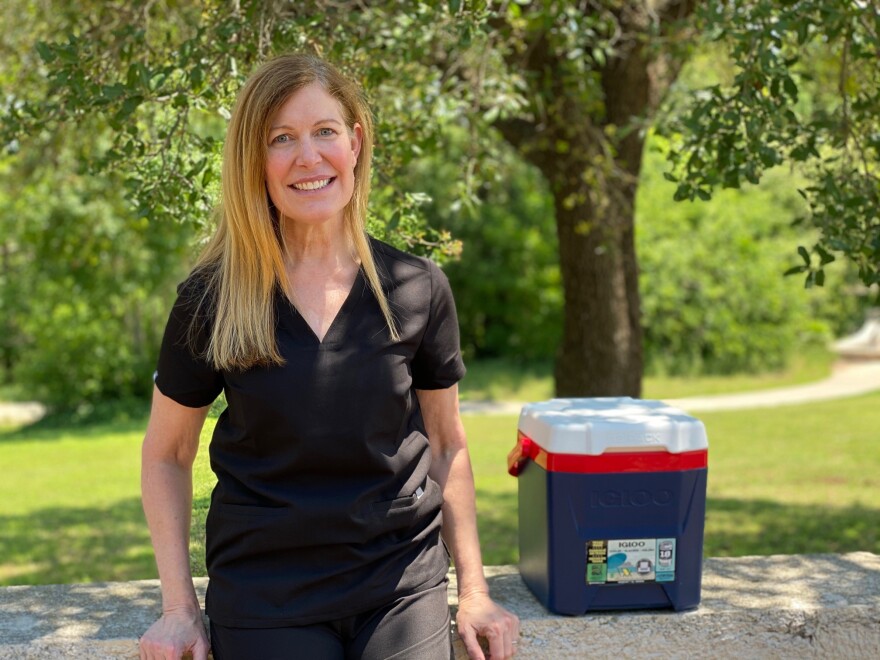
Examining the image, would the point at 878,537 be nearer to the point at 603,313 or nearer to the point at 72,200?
the point at 603,313

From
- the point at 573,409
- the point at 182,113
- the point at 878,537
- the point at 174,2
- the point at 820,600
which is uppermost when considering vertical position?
the point at 174,2

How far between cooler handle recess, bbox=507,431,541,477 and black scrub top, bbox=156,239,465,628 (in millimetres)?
543

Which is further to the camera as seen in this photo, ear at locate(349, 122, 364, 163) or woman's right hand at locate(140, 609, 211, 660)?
ear at locate(349, 122, 364, 163)

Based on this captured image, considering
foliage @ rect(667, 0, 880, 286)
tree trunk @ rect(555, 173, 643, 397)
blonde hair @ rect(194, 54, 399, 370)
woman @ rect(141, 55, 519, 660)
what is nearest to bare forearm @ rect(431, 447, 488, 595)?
woman @ rect(141, 55, 519, 660)

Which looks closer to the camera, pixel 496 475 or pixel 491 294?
pixel 496 475

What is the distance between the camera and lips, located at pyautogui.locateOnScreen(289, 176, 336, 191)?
225cm

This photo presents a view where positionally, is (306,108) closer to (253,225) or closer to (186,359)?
(253,225)

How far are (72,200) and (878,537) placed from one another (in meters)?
9.51

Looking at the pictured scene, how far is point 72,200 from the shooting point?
12.4 meters

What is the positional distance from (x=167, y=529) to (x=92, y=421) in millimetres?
14465

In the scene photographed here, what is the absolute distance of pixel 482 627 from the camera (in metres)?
2.35

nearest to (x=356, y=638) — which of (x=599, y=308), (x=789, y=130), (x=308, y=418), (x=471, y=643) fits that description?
(x=471, y=643)

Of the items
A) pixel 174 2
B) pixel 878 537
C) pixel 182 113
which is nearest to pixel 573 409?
pixel 182 113

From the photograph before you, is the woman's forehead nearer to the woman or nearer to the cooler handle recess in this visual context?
the woman
